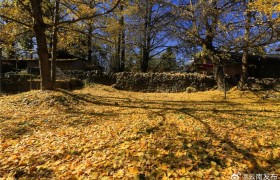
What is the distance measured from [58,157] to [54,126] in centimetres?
161

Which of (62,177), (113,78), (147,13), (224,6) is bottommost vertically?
(62,177)

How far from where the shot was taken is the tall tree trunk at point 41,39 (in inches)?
267

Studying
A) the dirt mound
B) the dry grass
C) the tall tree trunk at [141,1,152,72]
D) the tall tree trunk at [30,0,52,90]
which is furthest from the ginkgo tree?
the tall tree trunk at [141,1,152,72]

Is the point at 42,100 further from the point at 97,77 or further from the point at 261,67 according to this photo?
the point at 261,67

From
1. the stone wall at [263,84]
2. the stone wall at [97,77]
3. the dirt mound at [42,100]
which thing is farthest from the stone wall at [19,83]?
the stone wall at [263,84]

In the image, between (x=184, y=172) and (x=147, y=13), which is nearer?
(x=184, y=172)

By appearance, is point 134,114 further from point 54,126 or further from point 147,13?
point 147,13

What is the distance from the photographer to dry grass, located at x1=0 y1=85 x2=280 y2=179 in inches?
108

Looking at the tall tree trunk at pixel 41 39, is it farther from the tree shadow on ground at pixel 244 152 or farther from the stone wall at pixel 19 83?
the stone wall at pixel 19 83

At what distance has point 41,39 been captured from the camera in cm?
711

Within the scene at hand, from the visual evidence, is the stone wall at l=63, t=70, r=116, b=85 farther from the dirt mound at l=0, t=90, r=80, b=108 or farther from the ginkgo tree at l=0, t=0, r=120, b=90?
the dirt mound at l=0, t=90, r=80, b=108

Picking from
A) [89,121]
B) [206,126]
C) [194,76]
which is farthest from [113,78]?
[206,126]

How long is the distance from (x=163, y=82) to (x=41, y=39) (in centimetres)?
857

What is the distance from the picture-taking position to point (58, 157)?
10.1 feet
